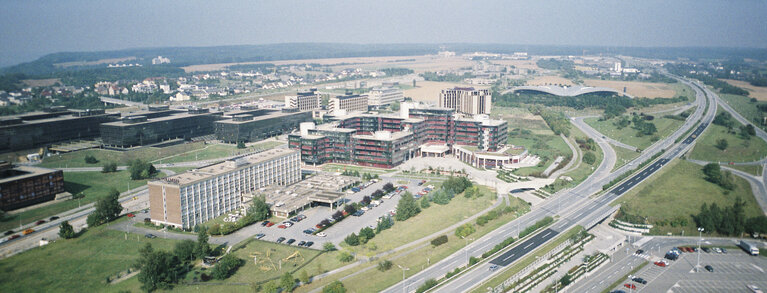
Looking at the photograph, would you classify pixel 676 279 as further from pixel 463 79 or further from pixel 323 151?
pixel 463 79

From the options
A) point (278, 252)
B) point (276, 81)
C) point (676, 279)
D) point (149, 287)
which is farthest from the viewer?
point (276, 81)

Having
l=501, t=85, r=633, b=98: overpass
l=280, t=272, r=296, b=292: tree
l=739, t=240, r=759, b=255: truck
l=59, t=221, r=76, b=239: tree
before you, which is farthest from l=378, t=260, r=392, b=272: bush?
l=501, t=85, r=633, b=98: overpass

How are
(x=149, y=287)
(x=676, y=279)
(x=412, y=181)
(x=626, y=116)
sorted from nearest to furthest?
(x=149, y=287) < (x=676, y=279) < (x=412, y=181) < (x=626, y=116)

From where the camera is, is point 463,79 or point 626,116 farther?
point 463,79

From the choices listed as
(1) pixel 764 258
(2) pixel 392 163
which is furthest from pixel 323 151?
(1) pixel 764 258

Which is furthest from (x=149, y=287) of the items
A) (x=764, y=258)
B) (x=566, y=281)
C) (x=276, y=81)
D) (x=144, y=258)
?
(x=276, y=81)

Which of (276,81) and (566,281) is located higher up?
→ (276,81)

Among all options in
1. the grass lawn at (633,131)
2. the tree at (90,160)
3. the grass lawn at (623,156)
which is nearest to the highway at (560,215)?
the grass lawn at (623,156)

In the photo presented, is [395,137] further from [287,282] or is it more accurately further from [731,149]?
[731,149]
